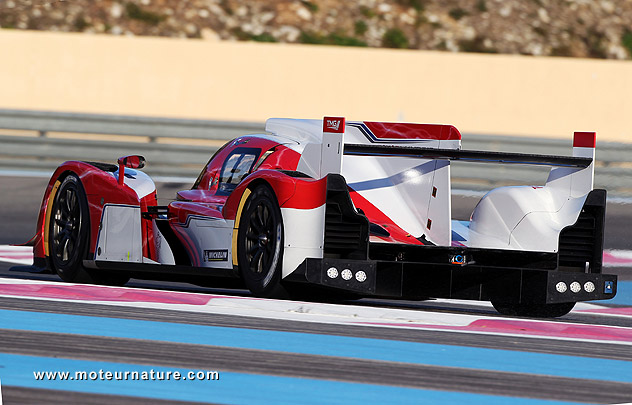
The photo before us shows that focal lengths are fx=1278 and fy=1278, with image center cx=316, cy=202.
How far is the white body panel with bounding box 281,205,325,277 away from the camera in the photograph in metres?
8.19

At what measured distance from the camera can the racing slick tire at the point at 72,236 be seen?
9.72m

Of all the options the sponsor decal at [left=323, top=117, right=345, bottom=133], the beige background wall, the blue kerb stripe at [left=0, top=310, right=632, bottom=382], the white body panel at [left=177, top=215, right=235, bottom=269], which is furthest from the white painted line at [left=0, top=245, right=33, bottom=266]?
the beige background wall

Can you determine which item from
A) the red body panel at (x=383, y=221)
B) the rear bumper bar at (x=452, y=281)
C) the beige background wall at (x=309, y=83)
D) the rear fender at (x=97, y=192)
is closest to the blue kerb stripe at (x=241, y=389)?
the rear bumper bar at (x=452, y=281)

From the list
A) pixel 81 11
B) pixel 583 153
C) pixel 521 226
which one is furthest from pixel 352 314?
pixel 81 11

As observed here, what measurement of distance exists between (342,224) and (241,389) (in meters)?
3.13

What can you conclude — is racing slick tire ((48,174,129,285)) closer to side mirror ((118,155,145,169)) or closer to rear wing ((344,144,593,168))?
side mirror ((118,155,145,169))

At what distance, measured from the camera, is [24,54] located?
20219mm

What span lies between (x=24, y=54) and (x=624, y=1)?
1421 centimetres

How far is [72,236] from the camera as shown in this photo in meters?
9.84

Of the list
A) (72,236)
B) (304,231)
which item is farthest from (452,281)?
(72,236)

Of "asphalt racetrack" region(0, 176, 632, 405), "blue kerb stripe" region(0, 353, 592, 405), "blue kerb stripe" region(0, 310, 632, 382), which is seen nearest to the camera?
"blue kerb stripe" region(0, 353, 592, 405)

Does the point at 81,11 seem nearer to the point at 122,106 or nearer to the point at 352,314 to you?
the point at 122,106

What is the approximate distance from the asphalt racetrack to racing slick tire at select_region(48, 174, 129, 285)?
49 cm

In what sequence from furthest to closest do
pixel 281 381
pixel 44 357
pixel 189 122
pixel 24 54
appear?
1. pixel 24 54
2. pixel 189 122
3. pixel 44 357
4. pixel 281 381
